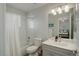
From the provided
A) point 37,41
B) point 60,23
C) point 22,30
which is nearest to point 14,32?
point 22,30

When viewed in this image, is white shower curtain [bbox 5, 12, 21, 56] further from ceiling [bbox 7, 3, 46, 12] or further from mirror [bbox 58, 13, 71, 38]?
mirror [bbox 58, 13, 71, 38]

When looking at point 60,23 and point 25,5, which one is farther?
point 60,23

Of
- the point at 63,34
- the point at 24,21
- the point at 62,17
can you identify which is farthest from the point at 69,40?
the point at 24,21

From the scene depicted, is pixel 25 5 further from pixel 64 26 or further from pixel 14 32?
pixel 64 26

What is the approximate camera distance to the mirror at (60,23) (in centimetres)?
129

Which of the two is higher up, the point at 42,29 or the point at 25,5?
the point at 25,5

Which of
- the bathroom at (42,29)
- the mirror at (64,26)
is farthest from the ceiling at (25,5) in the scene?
the mirror at (64,26)

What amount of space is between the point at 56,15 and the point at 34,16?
0.46 m

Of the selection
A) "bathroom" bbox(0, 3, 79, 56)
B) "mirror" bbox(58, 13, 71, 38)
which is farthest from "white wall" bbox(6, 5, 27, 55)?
"mirror" bbox(58, 13, 71, 38)

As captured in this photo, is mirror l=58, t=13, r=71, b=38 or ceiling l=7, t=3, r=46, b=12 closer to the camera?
ceiling l=7, t=3, r=46, b=12

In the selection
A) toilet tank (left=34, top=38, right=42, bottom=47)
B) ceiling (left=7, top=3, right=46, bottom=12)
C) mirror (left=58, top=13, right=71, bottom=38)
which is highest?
ceiling (left=7, top=3, right=46, bottom=12)

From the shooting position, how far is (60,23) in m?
1.32

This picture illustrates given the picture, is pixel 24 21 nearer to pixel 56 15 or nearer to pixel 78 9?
pixel 56 15

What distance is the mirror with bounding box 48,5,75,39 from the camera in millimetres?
1291
